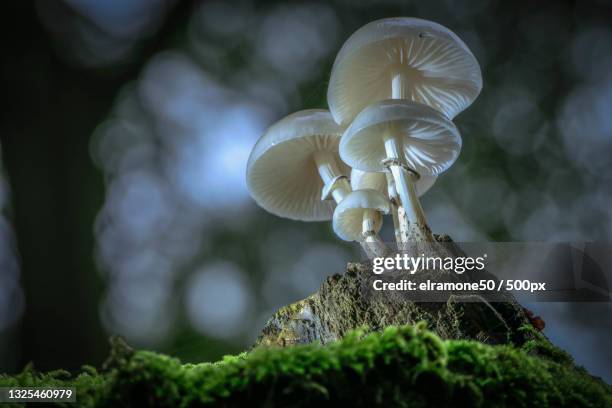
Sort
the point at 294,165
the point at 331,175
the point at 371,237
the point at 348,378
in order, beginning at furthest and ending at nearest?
the point at 294,165 → the point at 331,175 → the point at 371,237 → the point at 348,378

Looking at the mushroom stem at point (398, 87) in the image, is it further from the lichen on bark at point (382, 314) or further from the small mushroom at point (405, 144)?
the lichen on bark at point (382, 314)

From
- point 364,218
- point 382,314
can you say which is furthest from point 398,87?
point 382,314

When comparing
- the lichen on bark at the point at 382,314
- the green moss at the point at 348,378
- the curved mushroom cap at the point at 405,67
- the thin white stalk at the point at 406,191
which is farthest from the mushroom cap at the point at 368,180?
the green moss at the point at 348,378

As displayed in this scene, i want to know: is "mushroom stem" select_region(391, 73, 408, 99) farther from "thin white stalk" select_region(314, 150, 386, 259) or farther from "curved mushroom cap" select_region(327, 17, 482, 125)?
"thin white stalk" select_region(314, 150, 386, 259)

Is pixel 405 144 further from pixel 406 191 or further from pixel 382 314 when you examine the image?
pixel 382 314

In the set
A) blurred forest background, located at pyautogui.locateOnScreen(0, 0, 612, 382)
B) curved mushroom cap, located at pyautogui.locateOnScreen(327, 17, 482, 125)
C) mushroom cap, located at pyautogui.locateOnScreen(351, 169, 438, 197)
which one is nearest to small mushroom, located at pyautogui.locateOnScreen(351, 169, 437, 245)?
mushroom cap, located at pyautogui.locateOnScreen(351, 169, 438, 197)

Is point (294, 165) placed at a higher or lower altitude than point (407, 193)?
higher
